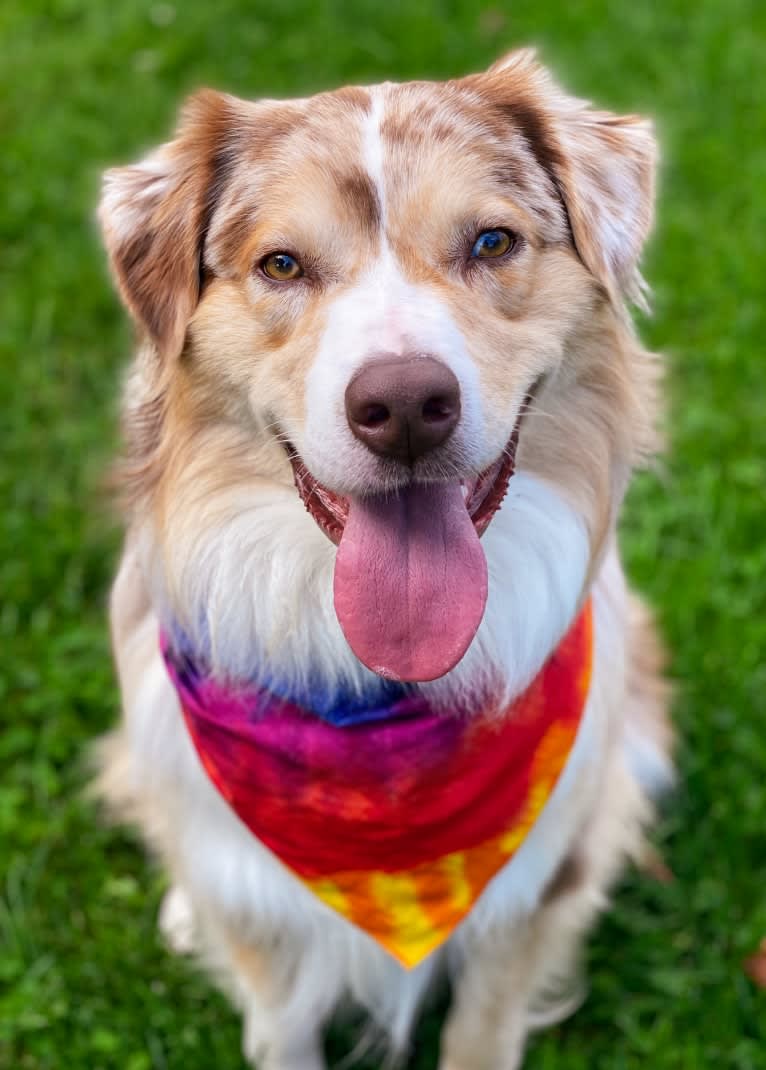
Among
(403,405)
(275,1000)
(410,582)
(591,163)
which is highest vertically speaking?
(591,163)

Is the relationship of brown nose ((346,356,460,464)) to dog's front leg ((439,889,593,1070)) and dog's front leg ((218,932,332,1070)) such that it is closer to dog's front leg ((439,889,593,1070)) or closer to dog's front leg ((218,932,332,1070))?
dog's front leg ((439,889,593,1070))

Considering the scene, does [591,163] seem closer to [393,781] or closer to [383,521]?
[383,521]

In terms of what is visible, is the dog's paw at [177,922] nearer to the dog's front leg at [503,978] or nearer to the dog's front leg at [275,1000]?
the dog's front leg at [275,1000]

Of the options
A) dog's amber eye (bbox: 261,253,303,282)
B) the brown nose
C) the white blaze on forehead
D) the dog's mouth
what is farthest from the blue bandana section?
the white blaze on forehead

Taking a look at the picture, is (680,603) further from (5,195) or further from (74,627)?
(5,195)

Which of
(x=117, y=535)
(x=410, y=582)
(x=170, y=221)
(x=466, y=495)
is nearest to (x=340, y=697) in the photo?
(x=410, y=582)

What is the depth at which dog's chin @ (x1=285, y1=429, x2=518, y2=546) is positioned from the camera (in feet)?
8.03

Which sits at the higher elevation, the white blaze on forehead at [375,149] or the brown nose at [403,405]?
the white blaze on forehead at [375,149]

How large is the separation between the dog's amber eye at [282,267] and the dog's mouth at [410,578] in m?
0.38

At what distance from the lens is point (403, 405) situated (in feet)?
7.02

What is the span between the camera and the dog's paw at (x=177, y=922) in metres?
3.54

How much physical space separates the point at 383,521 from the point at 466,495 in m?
0.18

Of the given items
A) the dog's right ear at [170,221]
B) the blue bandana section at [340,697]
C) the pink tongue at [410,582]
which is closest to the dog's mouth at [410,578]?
the pink tongue at [410,582]

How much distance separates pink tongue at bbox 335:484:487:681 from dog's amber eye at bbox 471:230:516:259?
0.47 meters
